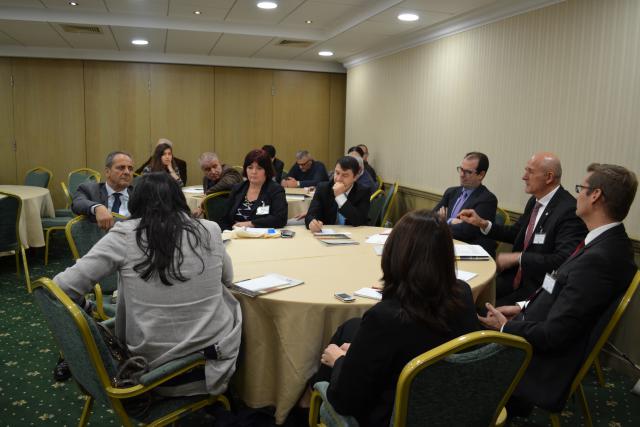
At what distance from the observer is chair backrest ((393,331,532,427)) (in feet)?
4.33

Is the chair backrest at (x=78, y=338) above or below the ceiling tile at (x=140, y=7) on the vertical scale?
below

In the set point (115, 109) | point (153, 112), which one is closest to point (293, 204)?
point (153, 112)

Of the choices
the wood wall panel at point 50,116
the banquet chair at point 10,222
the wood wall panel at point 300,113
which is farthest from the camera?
the wood wall panel at point 300,113

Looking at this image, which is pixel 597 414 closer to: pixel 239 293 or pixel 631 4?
pixel 239 293

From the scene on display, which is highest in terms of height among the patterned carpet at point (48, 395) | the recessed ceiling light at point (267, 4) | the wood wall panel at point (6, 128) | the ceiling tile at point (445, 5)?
the recessed ceiling light at point (267, 4)

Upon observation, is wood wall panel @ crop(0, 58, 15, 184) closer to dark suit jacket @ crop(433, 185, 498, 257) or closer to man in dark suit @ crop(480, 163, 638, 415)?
dark suit jacket @ crop(433, 185, 498, 257)

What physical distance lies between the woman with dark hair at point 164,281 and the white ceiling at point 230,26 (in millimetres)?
3551

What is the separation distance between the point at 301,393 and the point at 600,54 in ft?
10.6

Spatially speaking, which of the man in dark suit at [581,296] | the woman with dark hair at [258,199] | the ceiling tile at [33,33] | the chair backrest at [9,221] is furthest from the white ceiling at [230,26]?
the man in dark suit at [581,296]

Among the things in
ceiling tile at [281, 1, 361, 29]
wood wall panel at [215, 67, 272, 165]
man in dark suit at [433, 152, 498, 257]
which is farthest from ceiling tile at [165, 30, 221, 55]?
man in dark suit at [433, 152, 498, 257]

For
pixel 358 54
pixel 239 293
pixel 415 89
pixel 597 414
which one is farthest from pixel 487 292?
pixel 358 54

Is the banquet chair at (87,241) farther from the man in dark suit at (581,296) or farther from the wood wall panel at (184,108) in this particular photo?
the wood wall panel at (184,108)

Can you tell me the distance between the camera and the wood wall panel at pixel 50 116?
819 centimetres

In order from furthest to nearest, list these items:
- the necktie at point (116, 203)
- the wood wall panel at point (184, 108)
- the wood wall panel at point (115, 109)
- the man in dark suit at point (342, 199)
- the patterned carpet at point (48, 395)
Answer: the wood wall panel at point (184, 108) → the wood wall panel at point (115, 109) → the man in dark suit at point (342, 199) → the necktie at point (116, 203) → the patterned carpet at point (48, 395)
